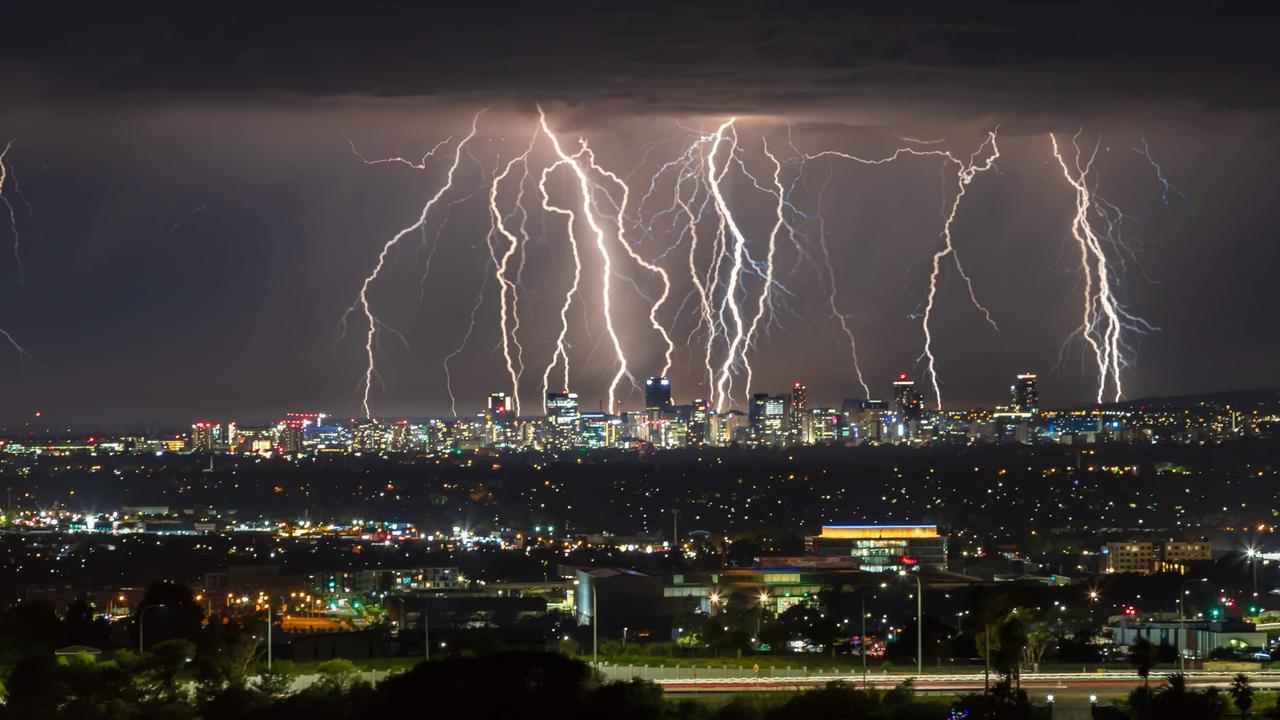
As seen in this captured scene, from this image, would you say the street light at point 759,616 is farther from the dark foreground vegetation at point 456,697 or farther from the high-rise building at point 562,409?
the high-rise building at point 562,409

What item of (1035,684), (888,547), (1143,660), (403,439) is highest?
(403,439)

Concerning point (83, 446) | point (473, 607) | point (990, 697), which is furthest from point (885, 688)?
point (83, 446)

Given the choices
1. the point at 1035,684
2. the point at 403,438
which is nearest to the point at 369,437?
the point at 403,438

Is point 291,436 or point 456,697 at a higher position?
point 291,436

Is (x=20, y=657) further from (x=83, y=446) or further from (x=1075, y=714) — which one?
(x=83, y=446)

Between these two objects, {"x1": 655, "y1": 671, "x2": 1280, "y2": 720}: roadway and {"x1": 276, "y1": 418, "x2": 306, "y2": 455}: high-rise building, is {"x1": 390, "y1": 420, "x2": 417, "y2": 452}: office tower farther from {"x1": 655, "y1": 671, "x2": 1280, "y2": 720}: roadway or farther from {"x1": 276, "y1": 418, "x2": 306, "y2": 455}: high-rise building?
{"x1": 655, "y1": 671, "x2": 1280, "y2": 720}: roadway

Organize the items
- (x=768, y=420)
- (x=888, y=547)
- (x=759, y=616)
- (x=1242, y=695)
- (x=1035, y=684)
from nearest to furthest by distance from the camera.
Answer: (x=1242, y=695) → (x=1035, y=684) → (x=759, y=616) → (x=888, y=547) → (x=768, y=420)

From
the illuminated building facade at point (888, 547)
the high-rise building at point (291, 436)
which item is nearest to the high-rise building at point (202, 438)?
the high-rise building at point (291, 436)

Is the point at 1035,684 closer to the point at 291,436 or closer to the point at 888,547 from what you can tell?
the point at 888,547

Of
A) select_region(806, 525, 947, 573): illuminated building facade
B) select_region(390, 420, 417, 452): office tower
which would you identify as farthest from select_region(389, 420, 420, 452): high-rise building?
select_region(806, 525, 947, 573): illuminated building facade
